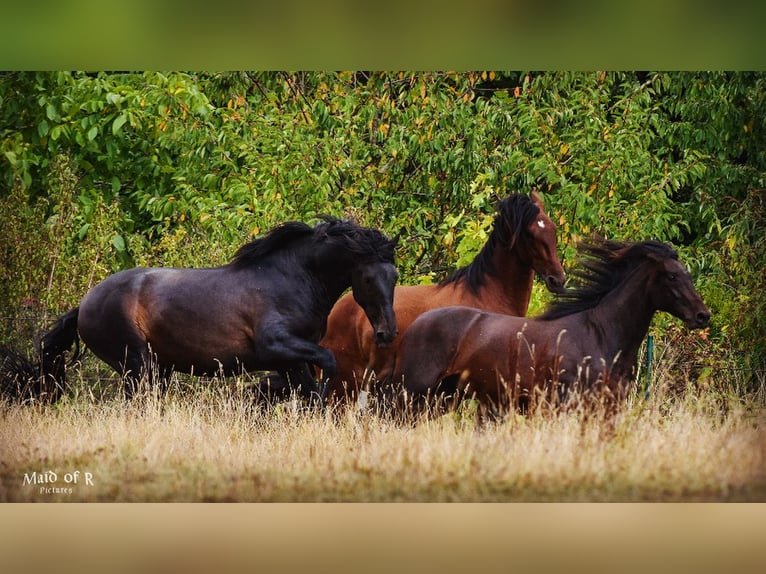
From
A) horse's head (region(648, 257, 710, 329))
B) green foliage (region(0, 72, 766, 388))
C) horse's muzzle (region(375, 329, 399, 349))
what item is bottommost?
horse's muzzle (region(375, 329, 399, 349))

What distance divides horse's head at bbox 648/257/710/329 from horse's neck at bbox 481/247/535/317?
1284 millimetres

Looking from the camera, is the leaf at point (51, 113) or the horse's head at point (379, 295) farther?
the leaf at point (51, 113)

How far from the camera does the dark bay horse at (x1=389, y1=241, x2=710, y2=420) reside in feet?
26.7

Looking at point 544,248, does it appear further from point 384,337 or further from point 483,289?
point 384,337

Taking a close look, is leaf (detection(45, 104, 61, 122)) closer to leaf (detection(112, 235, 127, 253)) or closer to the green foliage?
the green foliage

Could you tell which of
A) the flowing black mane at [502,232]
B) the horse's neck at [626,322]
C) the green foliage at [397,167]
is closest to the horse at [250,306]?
the flowing black mane at [502,232]

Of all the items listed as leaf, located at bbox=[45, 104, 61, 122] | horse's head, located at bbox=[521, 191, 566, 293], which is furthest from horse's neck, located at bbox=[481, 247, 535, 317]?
leaf, located at bbox=[45, 104, 61, 122]

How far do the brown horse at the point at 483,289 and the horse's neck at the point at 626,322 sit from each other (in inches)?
33.2

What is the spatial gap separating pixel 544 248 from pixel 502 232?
0.32m

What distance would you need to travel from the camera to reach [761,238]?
35.2 ft

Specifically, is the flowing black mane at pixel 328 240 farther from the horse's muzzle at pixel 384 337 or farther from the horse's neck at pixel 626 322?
the horse's neck at pixel 626 322

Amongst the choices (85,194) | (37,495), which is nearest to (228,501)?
(37,495)

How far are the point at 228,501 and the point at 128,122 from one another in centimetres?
531

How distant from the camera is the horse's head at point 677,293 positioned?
26.5ft
